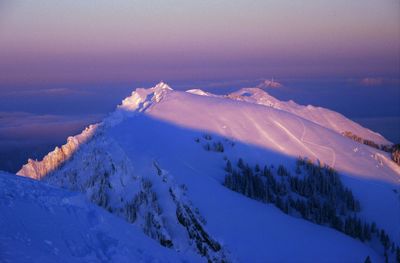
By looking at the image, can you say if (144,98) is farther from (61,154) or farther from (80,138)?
(61,154)

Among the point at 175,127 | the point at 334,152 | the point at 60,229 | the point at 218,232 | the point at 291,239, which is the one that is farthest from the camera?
the point at 334,152

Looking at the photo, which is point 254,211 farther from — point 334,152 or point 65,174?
point 334,152

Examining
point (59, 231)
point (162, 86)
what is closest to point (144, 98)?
point (162, 86)

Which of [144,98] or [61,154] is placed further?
[144,98]

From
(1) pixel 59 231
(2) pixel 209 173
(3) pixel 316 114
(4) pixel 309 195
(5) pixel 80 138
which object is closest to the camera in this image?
(1) pixel 59 231

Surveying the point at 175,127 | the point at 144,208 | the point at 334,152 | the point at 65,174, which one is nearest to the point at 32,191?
the point at 144,208

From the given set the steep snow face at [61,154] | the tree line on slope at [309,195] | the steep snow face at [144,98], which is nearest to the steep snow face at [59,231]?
the tree line on slope at [309,195]

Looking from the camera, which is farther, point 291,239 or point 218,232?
point 291,239

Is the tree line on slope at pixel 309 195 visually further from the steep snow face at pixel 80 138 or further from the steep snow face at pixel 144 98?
the steep snow face at pixel 144 98
